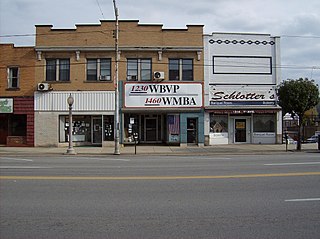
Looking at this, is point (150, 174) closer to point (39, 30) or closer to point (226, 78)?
point (226, 78)

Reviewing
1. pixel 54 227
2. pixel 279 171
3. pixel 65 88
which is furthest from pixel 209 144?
pixel 54 227

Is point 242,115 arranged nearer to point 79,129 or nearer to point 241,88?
point 241,88

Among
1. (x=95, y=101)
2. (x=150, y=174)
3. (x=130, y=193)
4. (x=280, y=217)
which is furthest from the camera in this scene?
(x=95, y=101)

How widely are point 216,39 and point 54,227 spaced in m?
22.9

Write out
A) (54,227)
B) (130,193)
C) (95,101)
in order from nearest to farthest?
1. (54,227)
2. (130,193)
3. (95,101)

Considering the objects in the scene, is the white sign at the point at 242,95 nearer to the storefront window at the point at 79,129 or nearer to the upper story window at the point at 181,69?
the upper story window at the point at 181,69

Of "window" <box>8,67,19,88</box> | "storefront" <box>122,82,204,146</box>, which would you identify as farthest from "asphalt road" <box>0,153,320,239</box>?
"window" <box>8,67,19,88</box>

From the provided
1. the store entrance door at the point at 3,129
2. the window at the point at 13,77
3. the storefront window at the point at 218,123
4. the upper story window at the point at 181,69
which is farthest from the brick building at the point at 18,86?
the storefront window at the point at 218,123

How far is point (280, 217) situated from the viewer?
6.25m

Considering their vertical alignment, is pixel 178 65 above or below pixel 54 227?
above

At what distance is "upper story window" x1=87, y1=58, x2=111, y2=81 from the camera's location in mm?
25469

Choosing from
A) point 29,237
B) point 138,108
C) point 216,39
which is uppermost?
point 216,39

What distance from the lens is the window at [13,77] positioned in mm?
25623

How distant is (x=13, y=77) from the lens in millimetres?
25703
